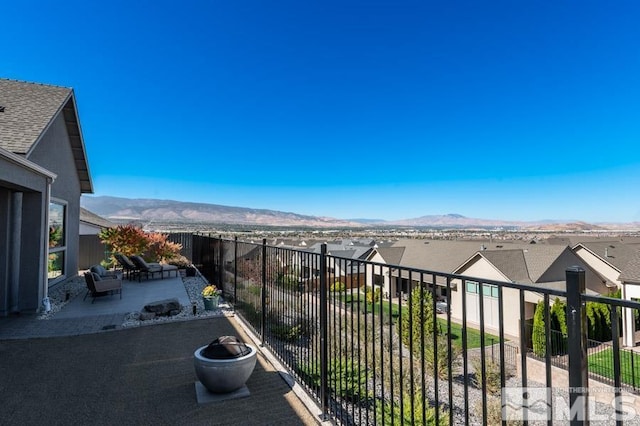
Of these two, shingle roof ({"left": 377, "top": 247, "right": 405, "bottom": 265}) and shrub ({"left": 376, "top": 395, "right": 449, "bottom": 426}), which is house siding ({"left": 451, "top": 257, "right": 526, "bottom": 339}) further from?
shrub ({"left": 376, "top": 395, "right": 449, "bottom": 426})

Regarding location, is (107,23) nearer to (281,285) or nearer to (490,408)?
(281,285)

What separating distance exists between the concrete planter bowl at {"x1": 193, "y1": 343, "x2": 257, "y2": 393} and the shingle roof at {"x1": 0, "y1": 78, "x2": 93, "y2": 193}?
7.05 meters

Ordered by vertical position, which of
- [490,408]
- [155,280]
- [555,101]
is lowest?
[490,408]

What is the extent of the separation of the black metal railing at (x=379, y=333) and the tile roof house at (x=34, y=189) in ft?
13.8

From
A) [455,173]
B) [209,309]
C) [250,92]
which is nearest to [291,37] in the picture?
[250,92]

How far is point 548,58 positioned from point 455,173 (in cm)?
4073

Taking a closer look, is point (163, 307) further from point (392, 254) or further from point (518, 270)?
point (392, 254)

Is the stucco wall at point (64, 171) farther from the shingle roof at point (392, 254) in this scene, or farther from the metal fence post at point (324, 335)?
the shingle roof at point (392, 254)

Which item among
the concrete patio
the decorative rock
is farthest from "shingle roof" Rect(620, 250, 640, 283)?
the decorative rock

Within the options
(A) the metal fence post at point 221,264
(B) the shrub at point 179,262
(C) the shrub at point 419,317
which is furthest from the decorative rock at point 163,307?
(B) the shrub at point 179,262

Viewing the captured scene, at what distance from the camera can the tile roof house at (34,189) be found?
7.31 metres

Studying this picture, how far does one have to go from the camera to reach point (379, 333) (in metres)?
5.08

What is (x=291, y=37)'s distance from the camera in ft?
52.3

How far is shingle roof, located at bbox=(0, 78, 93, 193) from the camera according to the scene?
7.85 meters
